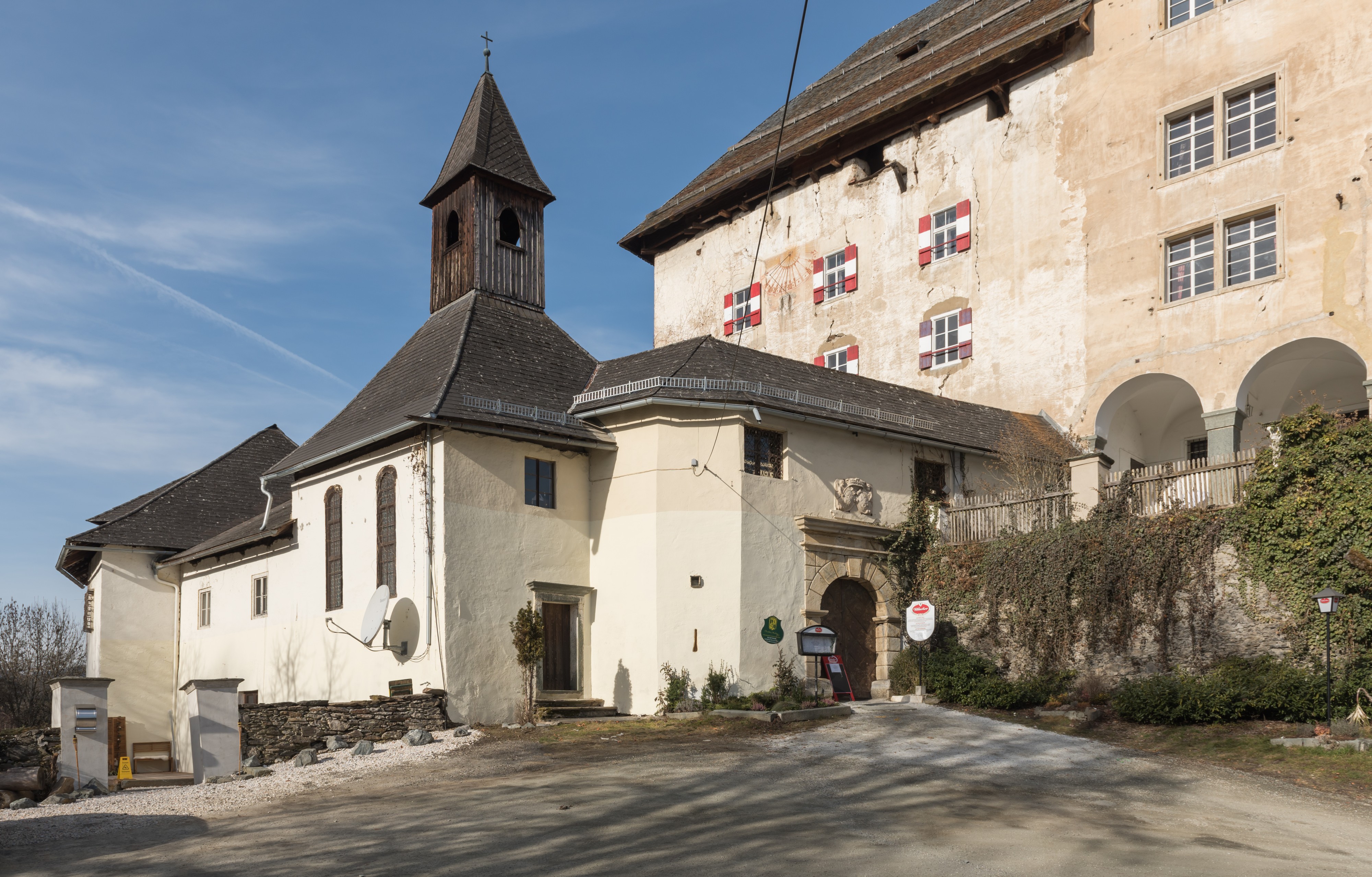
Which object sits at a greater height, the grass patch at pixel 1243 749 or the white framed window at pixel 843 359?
the white framed window at pixel 843 359

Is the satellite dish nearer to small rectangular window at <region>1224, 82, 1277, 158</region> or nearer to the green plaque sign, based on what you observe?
the green plaque sign

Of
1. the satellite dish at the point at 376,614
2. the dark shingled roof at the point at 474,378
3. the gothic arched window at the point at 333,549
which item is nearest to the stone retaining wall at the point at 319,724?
the satellite dish at the point at 376,614

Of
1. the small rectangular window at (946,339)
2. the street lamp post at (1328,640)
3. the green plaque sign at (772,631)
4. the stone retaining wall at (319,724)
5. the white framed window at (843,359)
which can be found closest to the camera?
the street lamp post at (1328,640)

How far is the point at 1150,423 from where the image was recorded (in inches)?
1086

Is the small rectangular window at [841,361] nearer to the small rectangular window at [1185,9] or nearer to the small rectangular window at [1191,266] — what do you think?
the small rectangular window at [1191,266]

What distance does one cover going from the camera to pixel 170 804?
44.8 ft

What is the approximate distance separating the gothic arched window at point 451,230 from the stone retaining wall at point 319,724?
11.9 metres

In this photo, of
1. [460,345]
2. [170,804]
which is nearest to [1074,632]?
[460,345]

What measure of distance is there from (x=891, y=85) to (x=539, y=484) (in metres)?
17.9

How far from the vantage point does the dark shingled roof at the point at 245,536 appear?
24.8m

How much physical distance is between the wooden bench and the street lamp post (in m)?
23.5

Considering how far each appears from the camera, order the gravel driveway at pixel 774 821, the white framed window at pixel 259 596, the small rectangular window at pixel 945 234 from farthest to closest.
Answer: the small rectangular window at pixel 945 234
the white framed window at pixel 259 596
the gravel driveway at pixel 774 821

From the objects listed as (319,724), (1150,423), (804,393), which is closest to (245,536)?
(319,724)

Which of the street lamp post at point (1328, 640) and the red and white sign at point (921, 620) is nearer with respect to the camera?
the street lamp post at point (1328, 640)
